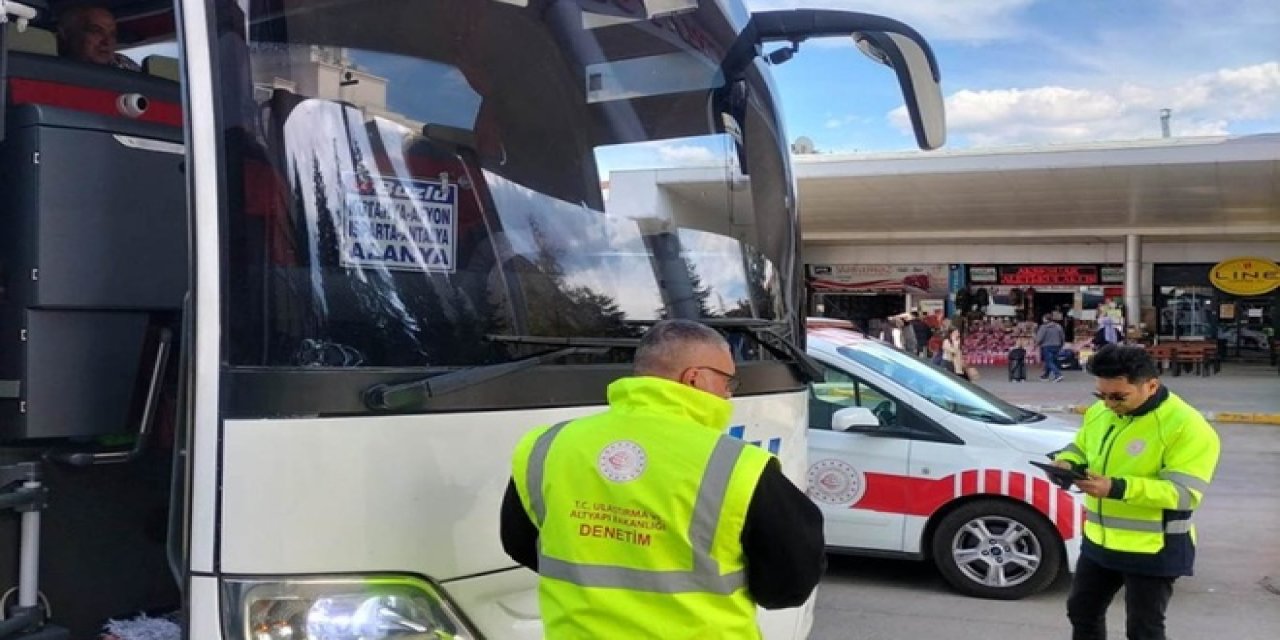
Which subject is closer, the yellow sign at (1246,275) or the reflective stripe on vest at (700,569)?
the reflective stripe on vest at (700,569)

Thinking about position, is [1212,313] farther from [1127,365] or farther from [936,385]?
[1127,365]

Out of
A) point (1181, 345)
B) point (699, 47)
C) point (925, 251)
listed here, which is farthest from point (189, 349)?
point (925, 251)

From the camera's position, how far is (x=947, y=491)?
652 cm

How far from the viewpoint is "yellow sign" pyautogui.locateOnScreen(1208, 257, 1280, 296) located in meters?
27.0

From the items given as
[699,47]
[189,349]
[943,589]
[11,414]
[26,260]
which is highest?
[699,47]

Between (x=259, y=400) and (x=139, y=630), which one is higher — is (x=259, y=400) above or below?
above

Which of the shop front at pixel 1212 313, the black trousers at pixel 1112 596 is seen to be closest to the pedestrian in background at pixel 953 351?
the shop front at pixel 1212 313

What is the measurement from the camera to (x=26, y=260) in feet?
8.14

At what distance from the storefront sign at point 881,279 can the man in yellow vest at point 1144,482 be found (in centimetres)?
2608

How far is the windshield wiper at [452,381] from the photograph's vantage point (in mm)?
2219

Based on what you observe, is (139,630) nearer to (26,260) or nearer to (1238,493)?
(26,260)

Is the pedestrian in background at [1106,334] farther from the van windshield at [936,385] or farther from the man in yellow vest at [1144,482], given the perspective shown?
the man in yellow vest at [1144,482]

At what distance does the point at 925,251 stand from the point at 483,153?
2796cm

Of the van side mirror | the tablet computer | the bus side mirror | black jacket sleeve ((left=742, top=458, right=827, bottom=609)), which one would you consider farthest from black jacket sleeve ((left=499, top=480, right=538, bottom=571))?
the van side mirror
